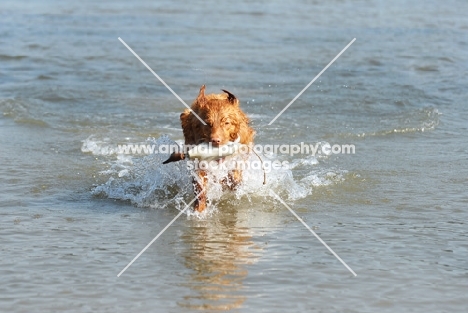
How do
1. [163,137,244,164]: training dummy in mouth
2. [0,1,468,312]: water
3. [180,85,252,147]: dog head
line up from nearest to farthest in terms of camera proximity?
[0,1,468,312]: water < [163,137,244,164]: training dummy in mouth < [180,85,252,147]: dog head

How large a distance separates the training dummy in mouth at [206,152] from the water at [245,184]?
62 centimetres

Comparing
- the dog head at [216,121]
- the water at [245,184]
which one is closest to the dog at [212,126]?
the dog head at [216,121]

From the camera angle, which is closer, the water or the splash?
the water

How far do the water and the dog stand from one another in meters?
0.29

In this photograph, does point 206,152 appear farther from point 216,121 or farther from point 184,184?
point 184,184

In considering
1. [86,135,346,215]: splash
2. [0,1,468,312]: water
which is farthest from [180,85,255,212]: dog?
[0,1,468,312]: water

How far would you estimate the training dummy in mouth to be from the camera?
7.38 metres

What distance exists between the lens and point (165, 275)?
6.09 meters

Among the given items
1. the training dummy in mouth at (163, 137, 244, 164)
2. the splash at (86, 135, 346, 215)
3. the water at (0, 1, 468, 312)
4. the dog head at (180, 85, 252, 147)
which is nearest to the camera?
the water at (0, 1, 468, 312)

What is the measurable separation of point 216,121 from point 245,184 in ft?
3.32

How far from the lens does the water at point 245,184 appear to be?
19.1 feet

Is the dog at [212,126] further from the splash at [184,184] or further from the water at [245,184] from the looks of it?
the water at [245,184]

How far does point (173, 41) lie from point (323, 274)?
46.2ft

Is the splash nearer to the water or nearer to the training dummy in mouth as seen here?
the water
